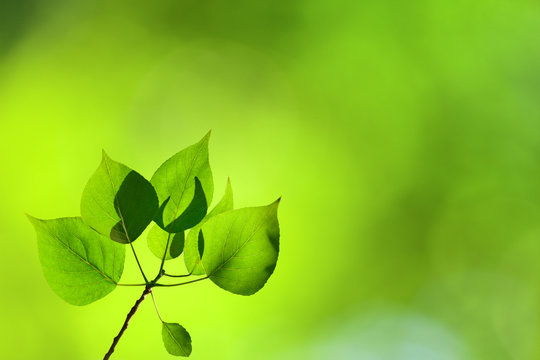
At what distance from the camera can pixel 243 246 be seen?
1.13 ft

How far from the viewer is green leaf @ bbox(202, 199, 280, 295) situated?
1.12 ft

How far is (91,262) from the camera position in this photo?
34 cm

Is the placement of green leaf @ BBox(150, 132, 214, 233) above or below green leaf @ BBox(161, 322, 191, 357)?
above

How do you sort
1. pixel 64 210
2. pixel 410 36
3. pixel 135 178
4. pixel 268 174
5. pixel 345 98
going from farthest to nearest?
pixel 410 36
pixel 345 98
pixel 268 174
pixel 64 210
pixel 135 178

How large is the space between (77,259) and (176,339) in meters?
0.09

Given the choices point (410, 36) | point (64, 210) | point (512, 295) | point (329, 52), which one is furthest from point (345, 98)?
point (64, 210)

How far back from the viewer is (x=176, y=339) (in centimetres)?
35

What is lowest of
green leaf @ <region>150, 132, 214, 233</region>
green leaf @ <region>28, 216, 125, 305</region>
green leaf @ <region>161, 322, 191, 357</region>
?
green leaf @ <region>161, 322, 191, 357</region>

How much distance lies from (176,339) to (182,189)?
4.1 inches

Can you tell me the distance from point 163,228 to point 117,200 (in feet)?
0.14

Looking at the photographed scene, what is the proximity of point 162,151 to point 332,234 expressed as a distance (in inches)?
34.1

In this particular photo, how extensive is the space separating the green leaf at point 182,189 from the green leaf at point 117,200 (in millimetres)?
20

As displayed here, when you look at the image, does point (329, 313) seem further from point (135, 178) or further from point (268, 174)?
point (135, 178)

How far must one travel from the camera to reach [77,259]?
342mm
